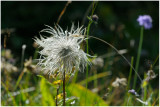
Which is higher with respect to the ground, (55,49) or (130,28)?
(130,28)

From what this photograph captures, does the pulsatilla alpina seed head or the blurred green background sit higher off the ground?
the blurred green background

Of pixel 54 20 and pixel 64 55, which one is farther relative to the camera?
pixel 54 20

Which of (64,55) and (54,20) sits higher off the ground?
(54,20)

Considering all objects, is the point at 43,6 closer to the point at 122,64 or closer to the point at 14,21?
the point at 14,21

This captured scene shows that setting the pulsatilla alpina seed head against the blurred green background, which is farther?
the blurred green background

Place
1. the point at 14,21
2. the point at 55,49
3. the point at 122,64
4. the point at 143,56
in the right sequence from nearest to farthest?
1. the point at 55,49
2. the point at 122,64
3. the point at 143,56
4. the point at 14,21

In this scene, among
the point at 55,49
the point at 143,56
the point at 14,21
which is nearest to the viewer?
the point at 55,49

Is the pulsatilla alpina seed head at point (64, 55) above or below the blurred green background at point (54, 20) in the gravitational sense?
below

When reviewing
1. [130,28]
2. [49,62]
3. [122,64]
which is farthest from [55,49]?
[130,28]

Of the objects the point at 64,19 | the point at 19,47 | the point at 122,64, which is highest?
the point at 64,19

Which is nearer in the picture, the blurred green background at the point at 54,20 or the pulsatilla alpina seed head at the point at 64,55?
the pulsatilla alpina seed head at the point at 64,55

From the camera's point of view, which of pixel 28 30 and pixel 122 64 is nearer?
pixel 122 64
